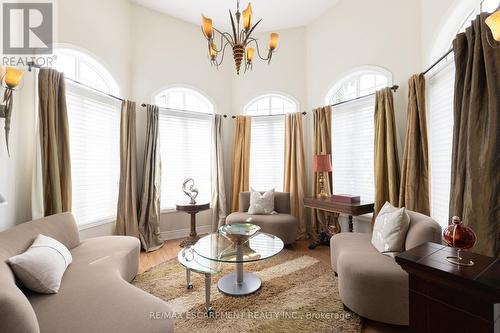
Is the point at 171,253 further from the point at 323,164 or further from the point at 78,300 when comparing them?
the point at 323,164

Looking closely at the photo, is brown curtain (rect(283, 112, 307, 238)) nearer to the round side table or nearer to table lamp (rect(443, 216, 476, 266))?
the round side table

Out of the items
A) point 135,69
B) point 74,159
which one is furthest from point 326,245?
point 135,69

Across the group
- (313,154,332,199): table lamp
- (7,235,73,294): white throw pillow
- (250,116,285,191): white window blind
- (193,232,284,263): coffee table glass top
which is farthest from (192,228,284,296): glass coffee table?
(250,116,285,191): white window blind

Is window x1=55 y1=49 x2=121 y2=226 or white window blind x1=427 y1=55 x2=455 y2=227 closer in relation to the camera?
white window blind x1=427 y1=55 x2=455 y2=227

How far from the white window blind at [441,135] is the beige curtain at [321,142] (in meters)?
1.36

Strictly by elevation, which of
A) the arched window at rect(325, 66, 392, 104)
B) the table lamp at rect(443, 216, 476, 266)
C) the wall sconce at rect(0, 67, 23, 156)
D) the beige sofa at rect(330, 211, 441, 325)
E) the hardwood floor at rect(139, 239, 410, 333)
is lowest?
the hardwood floor at rect(139, 239, 410, 333)

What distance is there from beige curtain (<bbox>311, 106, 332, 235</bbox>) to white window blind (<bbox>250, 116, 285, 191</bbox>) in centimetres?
69

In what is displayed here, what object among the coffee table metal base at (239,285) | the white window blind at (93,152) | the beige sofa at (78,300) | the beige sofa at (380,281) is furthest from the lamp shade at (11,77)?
the beige sofa at (380,281)

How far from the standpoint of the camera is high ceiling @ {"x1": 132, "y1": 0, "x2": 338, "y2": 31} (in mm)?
3607

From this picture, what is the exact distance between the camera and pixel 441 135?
2.44m

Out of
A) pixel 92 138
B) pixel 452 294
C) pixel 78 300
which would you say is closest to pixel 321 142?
pixel 452 294

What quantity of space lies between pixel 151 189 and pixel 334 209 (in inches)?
109

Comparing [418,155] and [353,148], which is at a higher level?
[353,148]

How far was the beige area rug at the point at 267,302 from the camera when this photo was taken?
5.76 feet
